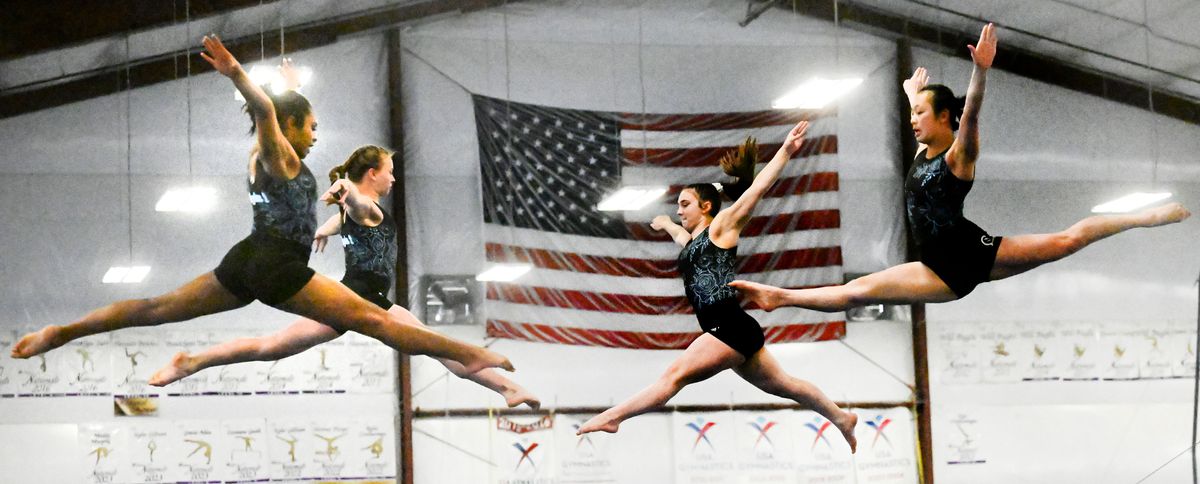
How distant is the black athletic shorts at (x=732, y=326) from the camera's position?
323 inches

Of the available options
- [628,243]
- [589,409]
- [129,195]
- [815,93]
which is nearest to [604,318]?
[628,243]

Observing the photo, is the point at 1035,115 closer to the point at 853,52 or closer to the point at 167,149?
the point at 853,52

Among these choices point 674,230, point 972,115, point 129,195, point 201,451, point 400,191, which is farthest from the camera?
point 400,191

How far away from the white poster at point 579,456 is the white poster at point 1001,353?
3.13 meters

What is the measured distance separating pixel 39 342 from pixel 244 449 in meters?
2.18

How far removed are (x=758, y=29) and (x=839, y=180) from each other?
1320 millimetres

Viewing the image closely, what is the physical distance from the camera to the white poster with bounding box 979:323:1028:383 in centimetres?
1114

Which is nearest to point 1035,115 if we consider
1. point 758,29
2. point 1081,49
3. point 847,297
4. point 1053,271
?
point 1081,49

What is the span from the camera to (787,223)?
1057cm

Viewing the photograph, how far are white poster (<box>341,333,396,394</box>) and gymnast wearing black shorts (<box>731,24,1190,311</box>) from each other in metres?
3.28

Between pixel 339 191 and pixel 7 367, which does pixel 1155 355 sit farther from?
pixel 7 367

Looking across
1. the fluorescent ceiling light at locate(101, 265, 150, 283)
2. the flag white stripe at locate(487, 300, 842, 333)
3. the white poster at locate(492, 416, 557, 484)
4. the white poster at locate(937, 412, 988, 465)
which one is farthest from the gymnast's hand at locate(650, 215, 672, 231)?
the white poster at locate(937, 412, 988, 465)

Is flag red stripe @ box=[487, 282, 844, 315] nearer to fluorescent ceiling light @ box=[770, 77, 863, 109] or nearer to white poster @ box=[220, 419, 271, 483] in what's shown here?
fluorescent ceiling light @ box=[770, 77, 863, 109]

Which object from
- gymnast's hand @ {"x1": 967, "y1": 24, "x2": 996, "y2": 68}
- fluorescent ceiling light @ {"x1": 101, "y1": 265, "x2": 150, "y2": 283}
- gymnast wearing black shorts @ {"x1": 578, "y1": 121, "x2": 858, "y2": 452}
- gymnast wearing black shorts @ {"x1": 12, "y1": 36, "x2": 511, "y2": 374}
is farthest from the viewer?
fluorescent ceiling light @ {"x1": 101, "y1": 265, "x2": 150, "y2": 283}
